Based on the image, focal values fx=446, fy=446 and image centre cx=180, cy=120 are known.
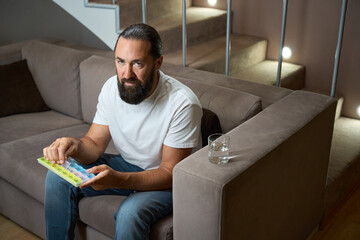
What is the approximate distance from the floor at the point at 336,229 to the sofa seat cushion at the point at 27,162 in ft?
0.90

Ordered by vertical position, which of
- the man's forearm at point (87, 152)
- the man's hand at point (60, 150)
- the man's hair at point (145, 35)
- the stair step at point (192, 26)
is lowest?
the man's forearm at point (87, 152)

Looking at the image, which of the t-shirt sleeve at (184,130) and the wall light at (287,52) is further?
the wall light at (287,52)

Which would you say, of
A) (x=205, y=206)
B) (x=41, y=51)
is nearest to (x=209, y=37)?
(x=41, y=51)

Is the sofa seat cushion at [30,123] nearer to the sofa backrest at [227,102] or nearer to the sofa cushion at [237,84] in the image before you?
the sofa backrest at [227,102]

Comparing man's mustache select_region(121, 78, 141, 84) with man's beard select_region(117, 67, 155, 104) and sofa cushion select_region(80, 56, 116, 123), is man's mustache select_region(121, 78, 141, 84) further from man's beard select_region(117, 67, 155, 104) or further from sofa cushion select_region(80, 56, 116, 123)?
sofa cushion select_region(80, 56, 116, 123)

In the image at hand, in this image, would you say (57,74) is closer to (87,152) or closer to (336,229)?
(87,152)

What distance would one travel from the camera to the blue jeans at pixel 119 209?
1.61 meters

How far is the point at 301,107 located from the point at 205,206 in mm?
727

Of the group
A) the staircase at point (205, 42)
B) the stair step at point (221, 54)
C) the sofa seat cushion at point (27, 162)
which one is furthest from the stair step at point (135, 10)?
the sofa seat cushion at point (27, 162)

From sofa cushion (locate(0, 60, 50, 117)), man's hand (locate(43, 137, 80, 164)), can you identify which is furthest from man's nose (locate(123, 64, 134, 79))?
sofa cushion (locate(0, 60, 50, 117))

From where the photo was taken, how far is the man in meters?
1.65

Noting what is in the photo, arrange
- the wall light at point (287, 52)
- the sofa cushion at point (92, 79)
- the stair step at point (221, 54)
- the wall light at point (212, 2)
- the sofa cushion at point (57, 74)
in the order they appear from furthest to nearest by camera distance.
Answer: the wall light at point (212, 2)
the wall light at point (287, 52)
the stair step at point (221, 54)
the sofa cushion at point (57, 74)
the sofa cushion at point (92, 79)

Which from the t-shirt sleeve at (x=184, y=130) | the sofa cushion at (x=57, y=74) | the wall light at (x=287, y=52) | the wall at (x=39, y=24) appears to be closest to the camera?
the t-shirt sleeve at (x=184, y=130)

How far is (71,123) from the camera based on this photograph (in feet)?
8.74
